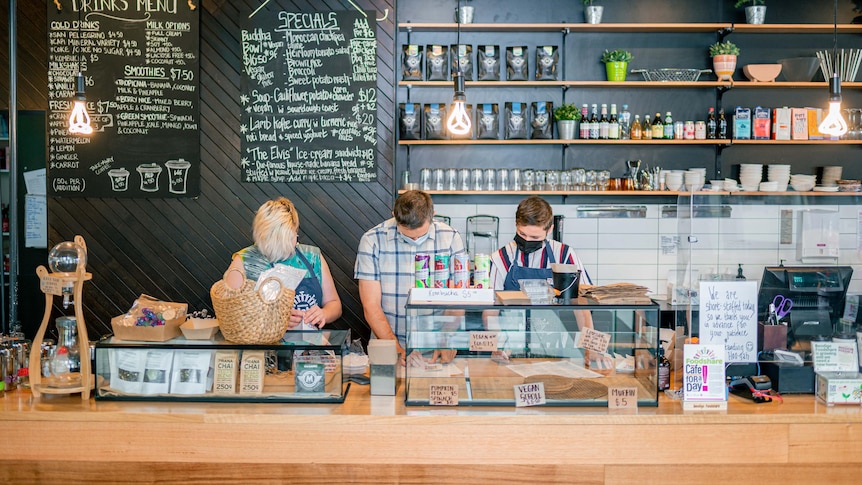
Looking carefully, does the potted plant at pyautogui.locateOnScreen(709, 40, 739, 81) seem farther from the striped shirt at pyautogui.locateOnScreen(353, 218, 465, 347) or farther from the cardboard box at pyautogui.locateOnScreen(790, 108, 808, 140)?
the striped shirt at pyautogui.locateOnScreen(353, 218, 465, 347)

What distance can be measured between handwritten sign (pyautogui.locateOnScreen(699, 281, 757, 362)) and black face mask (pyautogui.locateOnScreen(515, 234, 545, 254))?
1.19 m

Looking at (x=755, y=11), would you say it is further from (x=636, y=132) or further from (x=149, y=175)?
(x=149, y=175)

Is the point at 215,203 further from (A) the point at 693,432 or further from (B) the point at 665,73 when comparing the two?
(A) the point at 693,432

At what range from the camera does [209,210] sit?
16.7 ft

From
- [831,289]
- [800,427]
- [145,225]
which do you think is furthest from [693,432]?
[145,225]

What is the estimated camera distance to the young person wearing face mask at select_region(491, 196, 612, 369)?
3.87 meters

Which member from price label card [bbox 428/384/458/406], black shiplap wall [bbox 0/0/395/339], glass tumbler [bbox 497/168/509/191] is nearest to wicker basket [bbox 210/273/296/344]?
price label card [bbox 428/384/458/406]

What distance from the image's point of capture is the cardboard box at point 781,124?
17.1 ft

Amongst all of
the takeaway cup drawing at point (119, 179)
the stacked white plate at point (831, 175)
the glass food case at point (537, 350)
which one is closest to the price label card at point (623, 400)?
the glass food case at point (537, 350)

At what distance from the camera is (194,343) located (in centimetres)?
266

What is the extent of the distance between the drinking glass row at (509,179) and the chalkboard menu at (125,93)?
1592 millimetres

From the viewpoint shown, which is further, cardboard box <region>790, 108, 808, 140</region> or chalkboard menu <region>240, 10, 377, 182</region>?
cardboard box <region>790, 108, 808, 140</region>

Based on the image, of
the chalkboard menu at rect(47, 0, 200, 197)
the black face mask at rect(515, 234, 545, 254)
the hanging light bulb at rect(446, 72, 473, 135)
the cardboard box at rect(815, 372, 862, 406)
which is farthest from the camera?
the chalkboard menu at rect(47, 0, 200, 197)

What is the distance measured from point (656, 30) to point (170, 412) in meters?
4.15
